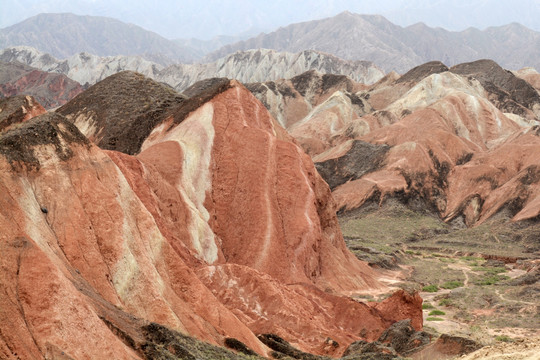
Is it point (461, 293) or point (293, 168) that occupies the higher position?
point (293, 168)

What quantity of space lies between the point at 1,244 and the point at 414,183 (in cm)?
6249

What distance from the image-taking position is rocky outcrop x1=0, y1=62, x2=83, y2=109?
13712 cm

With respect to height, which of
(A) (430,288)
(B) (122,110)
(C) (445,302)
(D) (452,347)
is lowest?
(A) (430,288)

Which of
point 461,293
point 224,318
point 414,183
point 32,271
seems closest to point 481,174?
point 414,183

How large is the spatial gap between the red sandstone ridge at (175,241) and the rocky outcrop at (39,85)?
104064mm

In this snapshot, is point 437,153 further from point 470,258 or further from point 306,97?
point 306,97

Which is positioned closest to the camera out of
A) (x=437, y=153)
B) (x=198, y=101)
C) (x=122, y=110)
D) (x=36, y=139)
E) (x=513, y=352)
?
(x=513, y=352)

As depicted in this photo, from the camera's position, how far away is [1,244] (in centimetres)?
1288

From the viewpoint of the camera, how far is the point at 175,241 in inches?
970

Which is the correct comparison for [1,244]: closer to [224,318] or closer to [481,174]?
[224,318]

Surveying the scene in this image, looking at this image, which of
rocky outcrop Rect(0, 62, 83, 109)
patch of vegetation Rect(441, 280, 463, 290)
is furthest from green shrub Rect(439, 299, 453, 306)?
rocky outcrop Rect(0, 62, 83, 109)

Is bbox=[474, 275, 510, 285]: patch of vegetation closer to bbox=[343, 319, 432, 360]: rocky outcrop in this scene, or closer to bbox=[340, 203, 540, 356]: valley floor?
bbox=[340, 203, 540, 356]: valley floor

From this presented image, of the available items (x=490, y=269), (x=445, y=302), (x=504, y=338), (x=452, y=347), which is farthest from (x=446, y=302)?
(x=452, y=347)

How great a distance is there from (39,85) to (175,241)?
127 meters
